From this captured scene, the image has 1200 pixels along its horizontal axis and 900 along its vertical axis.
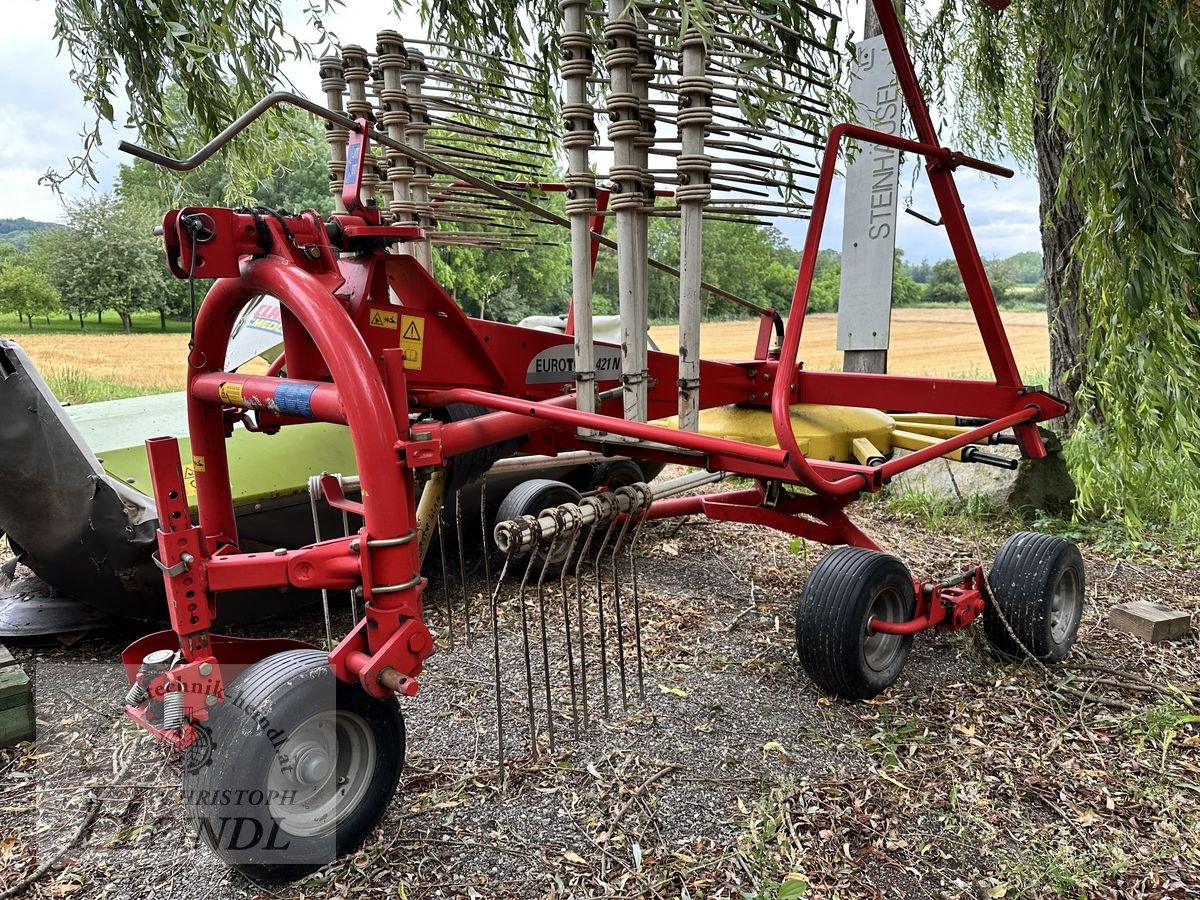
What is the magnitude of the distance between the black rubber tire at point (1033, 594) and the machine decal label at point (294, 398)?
2546 mm

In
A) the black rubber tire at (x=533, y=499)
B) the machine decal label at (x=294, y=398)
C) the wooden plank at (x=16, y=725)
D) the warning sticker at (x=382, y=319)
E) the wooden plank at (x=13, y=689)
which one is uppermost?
the warning sticker at (x=382, y=319)

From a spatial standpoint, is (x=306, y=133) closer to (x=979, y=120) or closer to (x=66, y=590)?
(x=66, y=590)

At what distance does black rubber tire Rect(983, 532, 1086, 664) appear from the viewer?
3094mm

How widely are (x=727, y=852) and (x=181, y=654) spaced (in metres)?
1.53

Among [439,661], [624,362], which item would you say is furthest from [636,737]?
[624,362]

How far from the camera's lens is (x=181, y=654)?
220 cm

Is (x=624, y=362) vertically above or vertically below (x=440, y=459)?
above

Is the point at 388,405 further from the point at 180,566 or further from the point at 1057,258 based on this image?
the point at 1057,258

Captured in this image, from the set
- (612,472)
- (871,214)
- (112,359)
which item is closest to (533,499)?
(612,472)

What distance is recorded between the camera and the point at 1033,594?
3088 mm

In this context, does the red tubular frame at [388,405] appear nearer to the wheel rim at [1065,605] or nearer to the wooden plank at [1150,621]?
the wheel rim at [1065,605]

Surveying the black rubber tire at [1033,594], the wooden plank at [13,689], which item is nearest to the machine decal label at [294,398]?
the wooden plank at [13,689]

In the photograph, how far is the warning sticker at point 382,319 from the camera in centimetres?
238

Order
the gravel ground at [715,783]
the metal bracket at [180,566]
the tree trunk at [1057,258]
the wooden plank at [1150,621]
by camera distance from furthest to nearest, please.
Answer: the tree trunk at [1057,258], the wooden plank at [1150,621], the metal bracket at [180,566], the gravel ground at [715,783]
